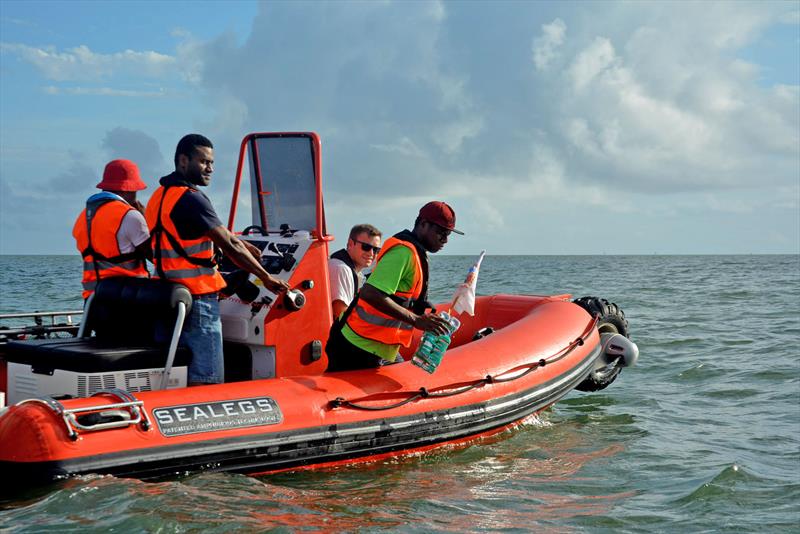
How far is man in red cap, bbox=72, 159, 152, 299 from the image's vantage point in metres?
5.09

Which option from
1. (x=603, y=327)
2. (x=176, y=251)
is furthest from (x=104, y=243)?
(x=603, y=327)

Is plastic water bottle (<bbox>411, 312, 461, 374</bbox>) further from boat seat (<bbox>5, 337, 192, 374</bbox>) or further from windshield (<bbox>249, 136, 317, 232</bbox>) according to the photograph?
boat seat (<bbox>5, 337, 192, 374</bbox>)

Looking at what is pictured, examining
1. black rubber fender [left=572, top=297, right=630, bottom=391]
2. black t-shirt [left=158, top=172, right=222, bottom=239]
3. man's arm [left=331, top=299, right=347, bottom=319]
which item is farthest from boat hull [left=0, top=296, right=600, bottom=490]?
black rubber fender [left=572, top=297, right=630, bottom=391]

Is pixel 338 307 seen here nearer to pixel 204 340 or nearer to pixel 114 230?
pixel 204 340

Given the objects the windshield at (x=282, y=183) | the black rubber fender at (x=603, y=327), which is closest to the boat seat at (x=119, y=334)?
the windshield at (x=282, y=183)

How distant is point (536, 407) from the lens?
630 cm

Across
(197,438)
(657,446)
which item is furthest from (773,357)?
(197,438)

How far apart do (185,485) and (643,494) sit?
2.69 meters

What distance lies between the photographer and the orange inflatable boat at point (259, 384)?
439 centimetres

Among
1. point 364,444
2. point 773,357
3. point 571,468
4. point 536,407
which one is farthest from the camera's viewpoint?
point 773,357

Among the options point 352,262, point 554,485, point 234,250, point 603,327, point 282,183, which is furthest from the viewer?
point 603,327

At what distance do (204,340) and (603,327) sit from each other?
4.23 metres

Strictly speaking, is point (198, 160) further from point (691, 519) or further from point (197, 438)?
point (691, 519)

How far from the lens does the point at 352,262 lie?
6156 millimetres
